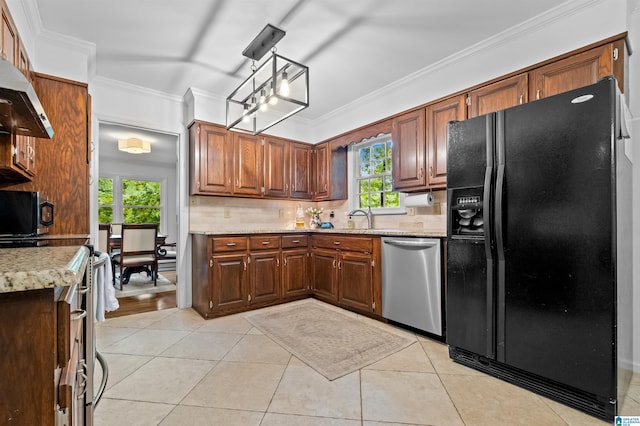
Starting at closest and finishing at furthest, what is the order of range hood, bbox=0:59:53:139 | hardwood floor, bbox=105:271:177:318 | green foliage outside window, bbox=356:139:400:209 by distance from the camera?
range hood, bbox=0:59:53:139 → hardwood floor, bbox=105:271:177:318 → green foliage outside window, bbox=356:139:400:209

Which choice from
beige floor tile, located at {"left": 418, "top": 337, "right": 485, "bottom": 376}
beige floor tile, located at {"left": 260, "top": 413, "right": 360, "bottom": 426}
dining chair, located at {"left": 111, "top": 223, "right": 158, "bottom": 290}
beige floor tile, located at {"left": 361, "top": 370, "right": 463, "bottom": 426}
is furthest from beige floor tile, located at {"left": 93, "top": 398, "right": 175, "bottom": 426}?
dining chair, located at {"left": 111, "top": 223, "right": 158, "bottom": 290}

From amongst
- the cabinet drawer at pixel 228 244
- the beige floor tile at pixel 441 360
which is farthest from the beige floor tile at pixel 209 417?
the cabinet drawer at pixel 228 244

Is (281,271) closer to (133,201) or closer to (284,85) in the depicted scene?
(284,85)

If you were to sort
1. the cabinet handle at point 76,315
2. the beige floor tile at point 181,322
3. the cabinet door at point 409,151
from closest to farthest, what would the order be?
the cabinet handle at point 76,315 → the beige floor tile at point 181,322 → the cabinet door at point 409,151

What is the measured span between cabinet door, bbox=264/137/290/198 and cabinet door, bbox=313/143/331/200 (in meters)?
0.46

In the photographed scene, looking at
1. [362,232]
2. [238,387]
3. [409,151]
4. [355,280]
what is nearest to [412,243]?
[362,232]

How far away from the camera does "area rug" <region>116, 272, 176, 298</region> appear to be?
14.3ft

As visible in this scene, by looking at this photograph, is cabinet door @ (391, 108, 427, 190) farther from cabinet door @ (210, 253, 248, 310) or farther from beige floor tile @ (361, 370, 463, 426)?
cabinet door @ (210, 253, 248, 310)

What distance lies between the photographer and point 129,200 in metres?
6.73

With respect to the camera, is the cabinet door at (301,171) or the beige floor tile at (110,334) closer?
the beige floor tile at (110,334)

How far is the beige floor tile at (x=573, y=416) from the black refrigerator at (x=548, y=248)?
0.03 m

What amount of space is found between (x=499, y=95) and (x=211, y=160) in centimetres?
297

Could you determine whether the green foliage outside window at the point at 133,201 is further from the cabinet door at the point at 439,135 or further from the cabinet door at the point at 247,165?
the cabinet door at the point at 439,135

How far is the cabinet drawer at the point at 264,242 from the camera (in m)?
3.48
